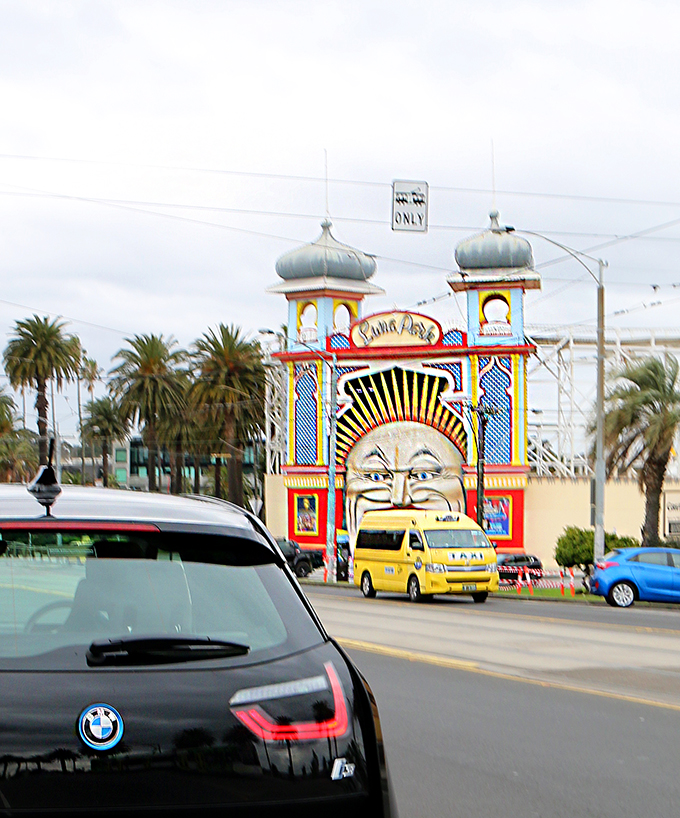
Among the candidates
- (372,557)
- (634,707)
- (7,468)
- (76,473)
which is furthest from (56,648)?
(76,473)

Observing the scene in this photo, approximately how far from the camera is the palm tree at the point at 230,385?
60.7 m

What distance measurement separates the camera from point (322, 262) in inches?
2319

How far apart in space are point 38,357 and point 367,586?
37480 mm

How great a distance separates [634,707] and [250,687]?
7893 millimetres

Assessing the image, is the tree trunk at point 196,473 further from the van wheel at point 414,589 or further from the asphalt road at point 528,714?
the asphalt road at point 528,714

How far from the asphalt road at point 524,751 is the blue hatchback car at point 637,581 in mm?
14542

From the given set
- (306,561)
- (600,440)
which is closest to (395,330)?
(306,561)

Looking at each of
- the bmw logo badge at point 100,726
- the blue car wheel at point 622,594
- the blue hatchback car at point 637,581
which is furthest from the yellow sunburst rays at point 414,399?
the bmw logo badge at point 100,726

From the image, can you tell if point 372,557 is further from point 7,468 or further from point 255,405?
point 7,468

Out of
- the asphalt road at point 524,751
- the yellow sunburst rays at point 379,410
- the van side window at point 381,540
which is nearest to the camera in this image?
the asphalt road at point 524,751

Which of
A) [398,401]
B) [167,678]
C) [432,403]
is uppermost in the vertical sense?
[398,401]

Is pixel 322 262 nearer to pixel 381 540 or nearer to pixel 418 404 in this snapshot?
pixel 418 404

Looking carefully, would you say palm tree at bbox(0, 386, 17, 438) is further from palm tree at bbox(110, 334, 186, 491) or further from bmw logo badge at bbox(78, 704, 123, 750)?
bmw logo badge at bbox(78, 704, 123, 750)

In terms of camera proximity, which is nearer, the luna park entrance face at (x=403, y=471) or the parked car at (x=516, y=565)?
the parked car at (x=516, y=565)
